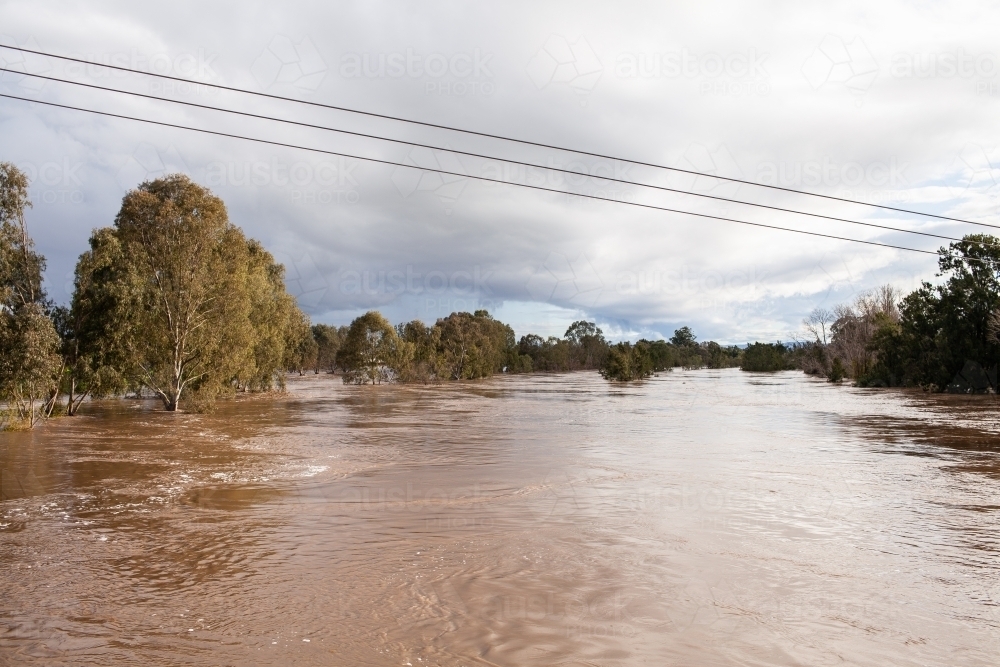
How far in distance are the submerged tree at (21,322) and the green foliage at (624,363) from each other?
5865 centimetres

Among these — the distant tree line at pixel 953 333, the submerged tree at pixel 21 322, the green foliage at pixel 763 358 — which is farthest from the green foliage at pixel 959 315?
the green foliage at pixel 763 358

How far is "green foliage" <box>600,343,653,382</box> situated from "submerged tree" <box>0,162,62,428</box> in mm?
58648

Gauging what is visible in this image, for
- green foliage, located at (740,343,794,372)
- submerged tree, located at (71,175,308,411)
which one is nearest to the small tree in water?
submerged tree, located at (71,175,308,411)

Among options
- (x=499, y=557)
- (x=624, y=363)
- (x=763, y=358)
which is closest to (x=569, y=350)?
(x=763, y=358)

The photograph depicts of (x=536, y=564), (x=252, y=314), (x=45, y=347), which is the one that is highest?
(x=252, y=314)

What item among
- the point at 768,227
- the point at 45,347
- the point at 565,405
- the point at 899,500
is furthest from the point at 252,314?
the point at 899,500

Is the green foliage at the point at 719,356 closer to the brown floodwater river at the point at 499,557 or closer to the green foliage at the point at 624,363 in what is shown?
the green foliage at the point at 624,363

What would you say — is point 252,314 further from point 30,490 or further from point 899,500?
point 899,500

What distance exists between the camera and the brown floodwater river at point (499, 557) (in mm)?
4773

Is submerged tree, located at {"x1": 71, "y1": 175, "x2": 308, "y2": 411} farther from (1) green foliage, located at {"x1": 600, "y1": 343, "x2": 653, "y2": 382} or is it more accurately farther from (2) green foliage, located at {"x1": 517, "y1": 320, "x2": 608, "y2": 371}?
(2) green foliage, located at {"x1": 517, "y1": 320, "x2": 608, "y2": 371}

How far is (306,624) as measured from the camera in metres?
5.07

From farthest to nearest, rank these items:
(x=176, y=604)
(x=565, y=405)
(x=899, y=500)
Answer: (x=565, y=405) → (x=899, y=500) → (x=176, y=604)

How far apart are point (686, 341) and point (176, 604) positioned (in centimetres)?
19617

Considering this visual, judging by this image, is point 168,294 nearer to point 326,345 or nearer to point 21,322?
point 21,322
